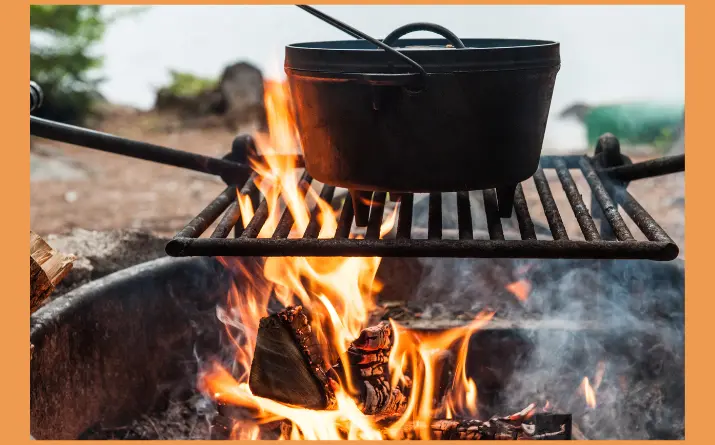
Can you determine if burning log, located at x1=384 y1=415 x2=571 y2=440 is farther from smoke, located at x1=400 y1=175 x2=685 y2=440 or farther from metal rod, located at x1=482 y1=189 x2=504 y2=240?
metal rod, located at x1=482 y1=189 x2=504 y2=240

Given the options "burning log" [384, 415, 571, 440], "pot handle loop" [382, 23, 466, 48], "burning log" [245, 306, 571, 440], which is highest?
"pot handle loop" [382, 23, 466, 48]

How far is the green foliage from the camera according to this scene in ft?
29.9

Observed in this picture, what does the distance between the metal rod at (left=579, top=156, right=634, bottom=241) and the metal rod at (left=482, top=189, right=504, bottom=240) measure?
0.29 meters

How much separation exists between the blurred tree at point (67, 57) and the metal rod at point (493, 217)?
6816mm

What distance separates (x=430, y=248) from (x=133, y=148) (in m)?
1.21

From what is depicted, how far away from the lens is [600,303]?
2.69 m

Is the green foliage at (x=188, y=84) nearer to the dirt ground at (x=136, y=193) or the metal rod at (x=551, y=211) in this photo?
the dirt ground at (x=136, y=193)

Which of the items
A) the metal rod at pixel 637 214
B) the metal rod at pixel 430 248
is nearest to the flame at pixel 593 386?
the metal rod at pixel 637 214

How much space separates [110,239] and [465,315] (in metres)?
1.50

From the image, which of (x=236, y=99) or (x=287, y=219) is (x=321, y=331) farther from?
(x=236, y=99)

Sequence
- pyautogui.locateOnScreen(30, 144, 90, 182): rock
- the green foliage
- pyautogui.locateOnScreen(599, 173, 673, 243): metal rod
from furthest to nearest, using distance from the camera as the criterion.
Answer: the green foliage < pyautogui.locateOnScreen(30, 144, 90, 182): rock < pyautogui.locateOnScreen(599, 173, 673, 243): metal rod

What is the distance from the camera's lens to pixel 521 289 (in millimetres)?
2795

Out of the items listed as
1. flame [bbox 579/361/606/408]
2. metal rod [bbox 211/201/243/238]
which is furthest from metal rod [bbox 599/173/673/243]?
metal rod [bbox 211/201/243/238]

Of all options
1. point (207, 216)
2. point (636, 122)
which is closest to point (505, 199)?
point (207, 216)
